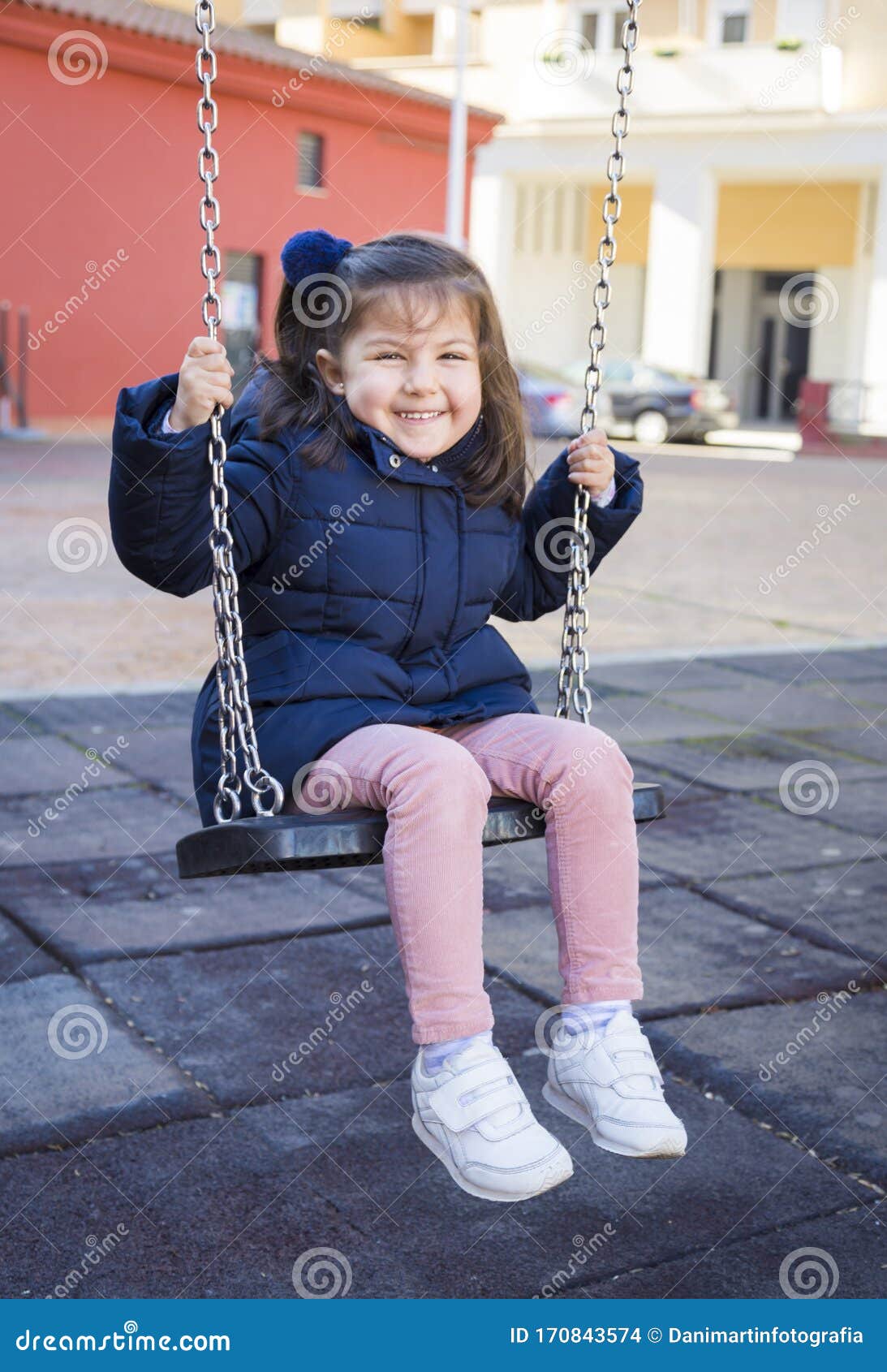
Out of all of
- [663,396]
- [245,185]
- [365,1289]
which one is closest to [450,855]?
[365,1289]

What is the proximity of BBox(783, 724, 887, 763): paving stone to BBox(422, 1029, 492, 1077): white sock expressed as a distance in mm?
3182

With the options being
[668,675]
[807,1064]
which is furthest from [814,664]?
[807,1064]

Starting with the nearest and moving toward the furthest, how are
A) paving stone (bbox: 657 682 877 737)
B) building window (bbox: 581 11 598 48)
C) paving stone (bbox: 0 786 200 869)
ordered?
paving stone (bbox: 0 786 200 869), paving stone (bbox: 657 682 877 737), building window (bbox: 581 11 598 48)

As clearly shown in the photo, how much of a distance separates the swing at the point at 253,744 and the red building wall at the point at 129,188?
14.9 m

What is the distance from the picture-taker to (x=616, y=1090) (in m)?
2.16

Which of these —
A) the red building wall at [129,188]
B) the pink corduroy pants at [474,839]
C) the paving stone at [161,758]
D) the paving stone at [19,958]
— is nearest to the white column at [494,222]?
the red building wall at [129,188]

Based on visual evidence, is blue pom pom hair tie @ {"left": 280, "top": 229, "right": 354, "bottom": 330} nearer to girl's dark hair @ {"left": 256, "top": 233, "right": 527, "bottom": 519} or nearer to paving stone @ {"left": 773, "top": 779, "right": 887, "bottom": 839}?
girl's dark hair @ {"left": 256, "top": 233, "right": 527, "bottom": 519}

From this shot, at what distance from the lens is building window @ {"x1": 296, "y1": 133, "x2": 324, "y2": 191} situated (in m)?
20.1

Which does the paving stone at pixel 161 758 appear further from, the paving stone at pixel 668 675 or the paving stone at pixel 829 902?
the paving stone at pixel 668 675

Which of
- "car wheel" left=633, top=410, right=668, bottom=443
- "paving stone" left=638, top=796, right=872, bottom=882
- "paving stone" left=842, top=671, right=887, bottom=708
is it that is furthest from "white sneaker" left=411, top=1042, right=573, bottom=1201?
"car wheel" left=633, top=410, right=668, bottom=443

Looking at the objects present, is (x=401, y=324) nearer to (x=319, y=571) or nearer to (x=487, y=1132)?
(x=319, y=571)

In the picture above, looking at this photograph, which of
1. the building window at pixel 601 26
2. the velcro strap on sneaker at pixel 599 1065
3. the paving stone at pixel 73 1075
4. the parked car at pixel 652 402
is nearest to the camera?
the velcro strap on sneaker at pixel 599 1065

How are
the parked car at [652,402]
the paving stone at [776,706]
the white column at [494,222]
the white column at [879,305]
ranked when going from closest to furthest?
the paving stone at [776,706] → the parked car at [652,402] → the white column at [879,305] → the white column at [494,222]

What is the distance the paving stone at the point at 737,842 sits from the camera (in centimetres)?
397
